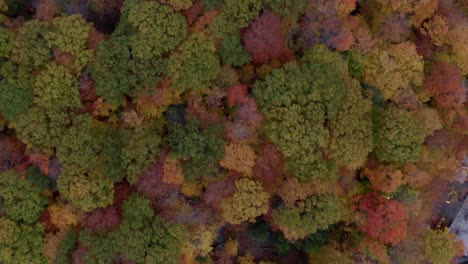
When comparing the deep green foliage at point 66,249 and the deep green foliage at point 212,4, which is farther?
the deep green foliage at point 66,249

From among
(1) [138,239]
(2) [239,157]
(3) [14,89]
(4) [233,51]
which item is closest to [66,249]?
(1) [138,239]

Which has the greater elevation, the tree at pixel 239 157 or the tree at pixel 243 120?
the tree at pixel 243 120

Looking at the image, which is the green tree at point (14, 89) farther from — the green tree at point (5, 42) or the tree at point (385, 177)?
the tree at point (385, 177)

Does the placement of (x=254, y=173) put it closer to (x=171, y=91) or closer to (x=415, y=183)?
(x=171, y=91)

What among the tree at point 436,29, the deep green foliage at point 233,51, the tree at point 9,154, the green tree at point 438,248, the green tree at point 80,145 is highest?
the tree at point 436,29

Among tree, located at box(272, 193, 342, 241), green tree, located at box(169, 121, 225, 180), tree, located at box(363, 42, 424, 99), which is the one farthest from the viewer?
tree, located at box(363, 42, 424, 99)

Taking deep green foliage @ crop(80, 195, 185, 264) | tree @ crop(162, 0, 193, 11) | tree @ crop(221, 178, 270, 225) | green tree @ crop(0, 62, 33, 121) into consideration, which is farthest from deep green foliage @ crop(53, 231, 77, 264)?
tree @ crop(162, 0, 193, 11)

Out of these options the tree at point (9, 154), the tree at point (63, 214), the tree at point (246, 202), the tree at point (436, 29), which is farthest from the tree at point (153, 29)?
the tree at point (436, 29)

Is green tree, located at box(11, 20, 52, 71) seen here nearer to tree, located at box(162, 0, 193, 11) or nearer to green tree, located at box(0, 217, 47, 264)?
tree, located at box(162, 0, 193, 11)
